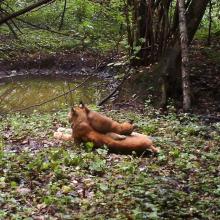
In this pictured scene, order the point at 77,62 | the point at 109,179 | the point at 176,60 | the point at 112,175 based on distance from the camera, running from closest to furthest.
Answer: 1. the point at 109,179
2. the point at 112,175
3. the point at 176,60
4. the point at 77,62

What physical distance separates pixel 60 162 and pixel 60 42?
16.7 meters

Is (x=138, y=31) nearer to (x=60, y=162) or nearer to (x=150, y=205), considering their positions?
(x=60, y=162)

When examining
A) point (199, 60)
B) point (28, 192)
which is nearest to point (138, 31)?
point (199, 60)

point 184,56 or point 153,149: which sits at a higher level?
point 184,56

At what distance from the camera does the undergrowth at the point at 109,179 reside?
5.40m

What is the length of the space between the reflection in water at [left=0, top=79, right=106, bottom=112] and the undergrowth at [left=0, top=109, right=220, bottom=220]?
599cm

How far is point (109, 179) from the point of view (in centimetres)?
650

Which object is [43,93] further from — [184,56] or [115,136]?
[115,136]

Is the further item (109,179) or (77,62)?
(77,62)

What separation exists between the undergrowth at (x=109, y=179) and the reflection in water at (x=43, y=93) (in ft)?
19.7

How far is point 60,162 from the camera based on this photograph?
7.13m

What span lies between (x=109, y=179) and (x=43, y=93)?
37.2ft

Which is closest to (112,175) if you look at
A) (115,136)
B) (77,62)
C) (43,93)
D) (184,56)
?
(115,136)

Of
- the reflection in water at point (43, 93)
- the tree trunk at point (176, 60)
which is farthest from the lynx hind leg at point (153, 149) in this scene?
the reflection in water at point (43, 93)
